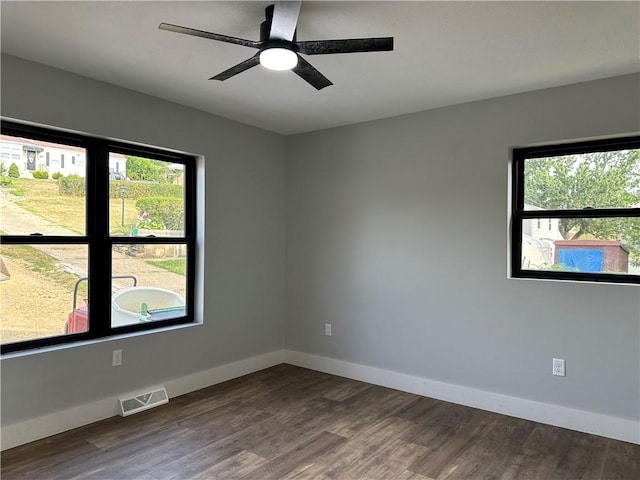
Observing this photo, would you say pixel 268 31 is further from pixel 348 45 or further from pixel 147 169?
pixel 147 169

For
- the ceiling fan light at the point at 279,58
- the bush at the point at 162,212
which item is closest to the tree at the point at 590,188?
the ceiling fan light at the point at 279,58

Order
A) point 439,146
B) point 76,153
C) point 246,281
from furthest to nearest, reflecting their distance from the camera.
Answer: point 246,281 → point 439,146 → point 76,153

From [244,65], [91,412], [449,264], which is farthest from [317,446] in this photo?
[244,65]

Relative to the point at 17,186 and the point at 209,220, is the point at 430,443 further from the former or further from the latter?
the point at 17,186

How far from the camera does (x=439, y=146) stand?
3762 mm

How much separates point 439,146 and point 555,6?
167 centimetres

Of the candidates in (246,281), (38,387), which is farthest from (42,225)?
(246,281)

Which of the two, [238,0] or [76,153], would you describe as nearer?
[238,0]

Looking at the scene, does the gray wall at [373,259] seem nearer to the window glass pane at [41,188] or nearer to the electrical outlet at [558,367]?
the electrical outlet at [558,367]

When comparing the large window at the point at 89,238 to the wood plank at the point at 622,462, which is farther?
the large window at the point at 89,238

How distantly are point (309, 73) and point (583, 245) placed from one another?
2400 millimetres

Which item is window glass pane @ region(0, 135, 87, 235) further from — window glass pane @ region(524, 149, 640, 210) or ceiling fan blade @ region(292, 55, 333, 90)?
window glass pane @ region(524, 149, 640, 210)

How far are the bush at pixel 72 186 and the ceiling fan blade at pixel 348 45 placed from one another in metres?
2.06

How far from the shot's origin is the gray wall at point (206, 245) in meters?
2.84
